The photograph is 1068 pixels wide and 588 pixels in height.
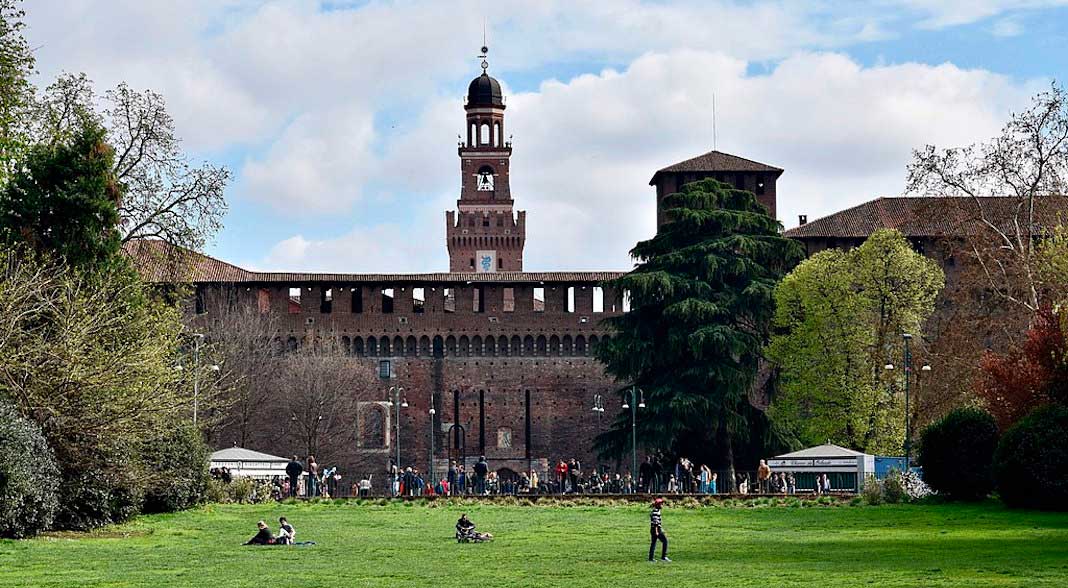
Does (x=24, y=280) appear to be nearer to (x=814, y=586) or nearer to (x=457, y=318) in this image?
(x=814, y=586)

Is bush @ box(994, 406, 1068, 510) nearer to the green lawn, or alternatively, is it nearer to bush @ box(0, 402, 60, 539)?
the green lawn

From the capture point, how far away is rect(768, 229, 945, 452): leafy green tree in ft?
147

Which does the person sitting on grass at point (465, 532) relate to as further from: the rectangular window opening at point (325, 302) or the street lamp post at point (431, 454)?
the rectangular window opening at point (325, 302)

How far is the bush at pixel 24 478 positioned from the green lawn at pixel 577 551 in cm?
41

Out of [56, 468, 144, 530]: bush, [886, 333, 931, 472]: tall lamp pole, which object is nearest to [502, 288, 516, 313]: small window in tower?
[886, 333, 931, 472]: tall lamp pole

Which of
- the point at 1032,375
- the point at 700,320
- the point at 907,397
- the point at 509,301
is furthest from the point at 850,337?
the point at 509,301

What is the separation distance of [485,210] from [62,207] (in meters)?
56.6

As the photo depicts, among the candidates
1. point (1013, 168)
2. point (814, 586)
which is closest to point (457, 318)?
point (1013, 168)

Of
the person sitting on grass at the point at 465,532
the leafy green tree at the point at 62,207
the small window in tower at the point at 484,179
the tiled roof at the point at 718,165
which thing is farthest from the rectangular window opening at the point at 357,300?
the person sitting on grass at the point at 465,532

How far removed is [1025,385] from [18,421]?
61.9ft

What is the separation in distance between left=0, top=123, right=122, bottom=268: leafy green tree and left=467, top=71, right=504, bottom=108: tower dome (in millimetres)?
56099

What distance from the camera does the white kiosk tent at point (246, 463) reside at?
44062 millimetres

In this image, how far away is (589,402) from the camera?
6638cm

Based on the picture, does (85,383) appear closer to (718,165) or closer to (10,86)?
(10,86)
